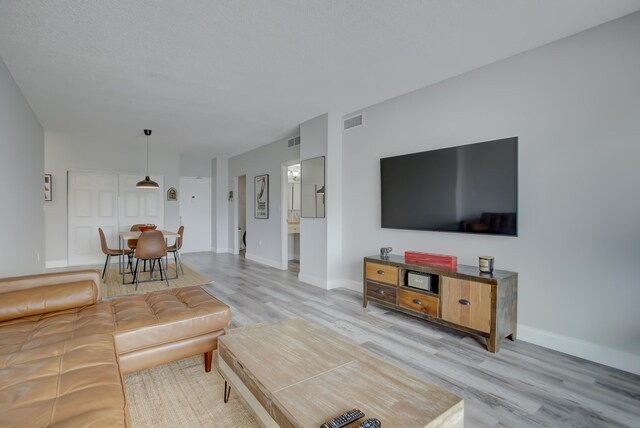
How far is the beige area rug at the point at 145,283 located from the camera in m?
4.35

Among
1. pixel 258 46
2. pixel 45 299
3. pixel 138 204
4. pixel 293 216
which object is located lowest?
pixel 45 299

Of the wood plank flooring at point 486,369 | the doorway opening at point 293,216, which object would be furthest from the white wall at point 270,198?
the wood plank flooring at point 486,369

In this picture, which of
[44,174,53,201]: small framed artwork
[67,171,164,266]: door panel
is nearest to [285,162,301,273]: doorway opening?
[67,171,164,266]: door panel

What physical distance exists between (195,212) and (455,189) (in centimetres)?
704

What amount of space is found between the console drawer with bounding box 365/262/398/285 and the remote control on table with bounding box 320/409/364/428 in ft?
7.44

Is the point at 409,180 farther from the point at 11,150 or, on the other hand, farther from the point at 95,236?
the point at 95,236

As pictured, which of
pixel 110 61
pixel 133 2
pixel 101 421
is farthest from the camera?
pixel 110 61

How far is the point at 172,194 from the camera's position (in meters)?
7.50

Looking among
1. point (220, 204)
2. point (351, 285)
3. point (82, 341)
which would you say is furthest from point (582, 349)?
point (220, 204)

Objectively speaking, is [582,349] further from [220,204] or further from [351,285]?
[220,204]

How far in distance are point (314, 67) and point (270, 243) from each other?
13.4 feet

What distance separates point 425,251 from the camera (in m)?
3.54

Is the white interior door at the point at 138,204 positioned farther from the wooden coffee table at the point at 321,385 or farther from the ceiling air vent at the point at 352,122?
the wooden coffee table at the point at 321,385

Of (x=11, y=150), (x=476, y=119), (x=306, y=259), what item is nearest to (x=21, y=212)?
(x=11, y=150)
